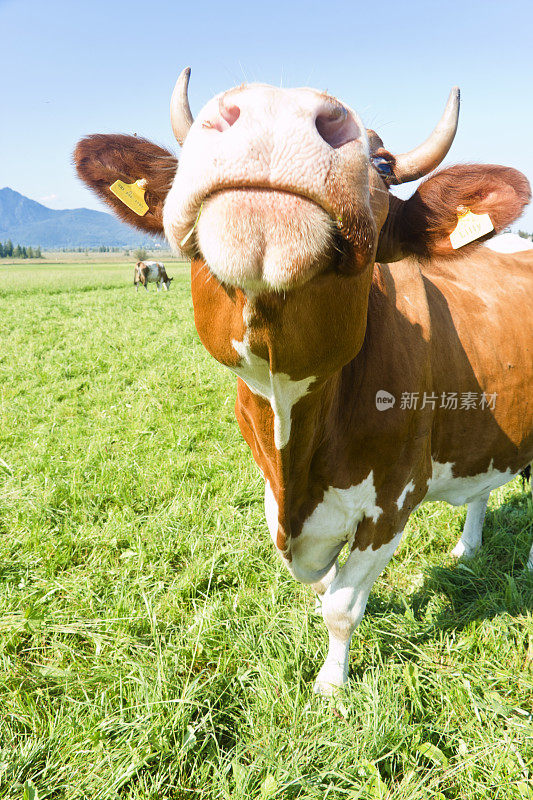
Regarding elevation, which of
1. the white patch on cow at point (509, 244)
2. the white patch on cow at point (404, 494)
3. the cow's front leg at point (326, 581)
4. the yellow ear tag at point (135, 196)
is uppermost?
the yellow ear tag at point (135, 196)

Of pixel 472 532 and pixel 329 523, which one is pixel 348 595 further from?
pixel 472 532

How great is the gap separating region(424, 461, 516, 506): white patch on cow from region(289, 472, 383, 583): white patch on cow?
647mm

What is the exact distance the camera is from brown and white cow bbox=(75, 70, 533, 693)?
45.4 inches

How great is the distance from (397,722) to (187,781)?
96cm

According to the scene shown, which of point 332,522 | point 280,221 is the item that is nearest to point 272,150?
point 280,221

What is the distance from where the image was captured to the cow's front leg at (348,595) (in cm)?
233

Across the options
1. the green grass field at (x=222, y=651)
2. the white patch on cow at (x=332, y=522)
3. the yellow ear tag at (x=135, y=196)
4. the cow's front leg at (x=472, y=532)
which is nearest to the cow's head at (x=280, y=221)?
the yellow ear tag at (x=135, y=196)

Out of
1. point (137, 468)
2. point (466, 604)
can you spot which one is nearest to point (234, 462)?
point (137, 468)

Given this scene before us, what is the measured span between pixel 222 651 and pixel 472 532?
2.00m

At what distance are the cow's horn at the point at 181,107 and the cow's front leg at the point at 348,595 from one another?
1920 millimetres

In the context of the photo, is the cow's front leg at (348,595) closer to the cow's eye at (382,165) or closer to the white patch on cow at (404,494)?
the white patch on cow at (404,494)

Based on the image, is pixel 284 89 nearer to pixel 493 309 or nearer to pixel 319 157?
pixel 319 157

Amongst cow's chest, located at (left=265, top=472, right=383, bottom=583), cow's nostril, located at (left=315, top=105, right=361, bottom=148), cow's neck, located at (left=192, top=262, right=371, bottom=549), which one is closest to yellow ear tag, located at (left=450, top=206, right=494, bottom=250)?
cow's neck, located at (left=192, top=262, right=371, bottom=549)

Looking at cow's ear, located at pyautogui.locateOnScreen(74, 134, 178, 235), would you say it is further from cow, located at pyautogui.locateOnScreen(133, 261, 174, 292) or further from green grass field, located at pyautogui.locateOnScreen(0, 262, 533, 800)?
cow, located at pyautogui.locateOnScreen(133, 261, 174, 292)
